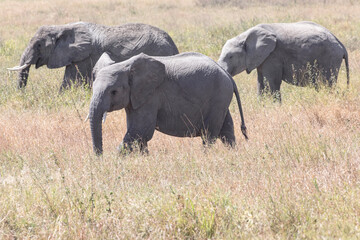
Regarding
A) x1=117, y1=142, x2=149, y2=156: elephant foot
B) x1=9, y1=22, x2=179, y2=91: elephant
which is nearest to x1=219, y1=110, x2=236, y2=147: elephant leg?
x1=117, y1=142, x2=149, y2=156: elephant foot

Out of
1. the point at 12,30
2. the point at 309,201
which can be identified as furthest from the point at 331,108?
the point at 12,30

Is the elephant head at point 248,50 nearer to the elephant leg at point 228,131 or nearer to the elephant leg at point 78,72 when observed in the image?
the elephant leg at point 78,72

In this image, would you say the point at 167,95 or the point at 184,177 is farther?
the point at 167,95

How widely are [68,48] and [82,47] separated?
243 mm

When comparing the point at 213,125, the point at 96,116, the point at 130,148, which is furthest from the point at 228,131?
the point at 96,116

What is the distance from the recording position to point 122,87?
20.2 feet

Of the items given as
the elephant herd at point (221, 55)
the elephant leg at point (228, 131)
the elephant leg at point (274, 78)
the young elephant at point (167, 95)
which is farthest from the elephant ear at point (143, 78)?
the elephant leg at point (274, 78)

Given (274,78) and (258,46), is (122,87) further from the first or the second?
(274,78)

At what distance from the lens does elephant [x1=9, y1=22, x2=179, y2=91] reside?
1029cm

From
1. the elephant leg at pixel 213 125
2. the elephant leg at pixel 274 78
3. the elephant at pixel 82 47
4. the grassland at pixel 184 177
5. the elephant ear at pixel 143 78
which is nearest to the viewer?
the grassland at pixel 184 177

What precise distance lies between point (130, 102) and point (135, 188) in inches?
62.9

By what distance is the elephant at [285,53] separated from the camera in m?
9.76

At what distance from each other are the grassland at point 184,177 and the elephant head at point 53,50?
495 millimetres

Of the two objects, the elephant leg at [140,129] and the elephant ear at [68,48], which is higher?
the elephant leg at [140,129]
